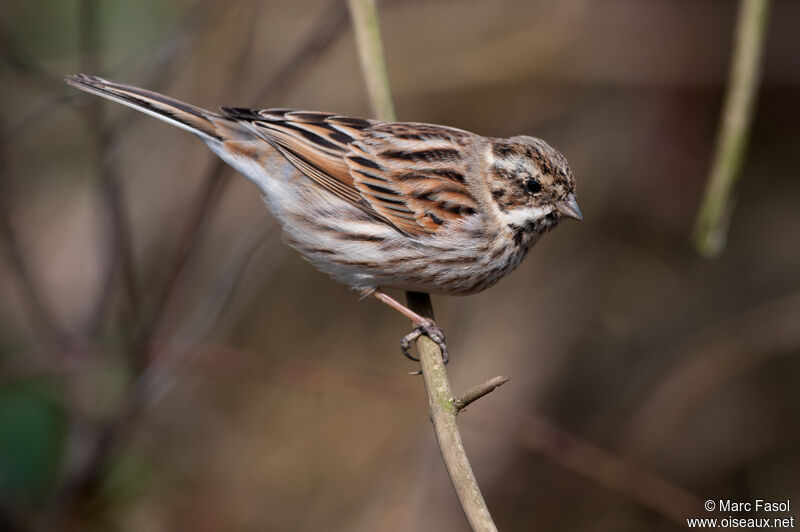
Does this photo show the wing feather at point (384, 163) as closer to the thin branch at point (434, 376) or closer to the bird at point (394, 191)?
the bird at point (394, 191)

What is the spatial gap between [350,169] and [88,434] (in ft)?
8.98

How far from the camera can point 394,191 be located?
509 centimetres

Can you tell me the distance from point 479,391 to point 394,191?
206 cm

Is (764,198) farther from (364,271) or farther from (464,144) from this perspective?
(364,271)

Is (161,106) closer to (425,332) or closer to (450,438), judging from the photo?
(425,332)

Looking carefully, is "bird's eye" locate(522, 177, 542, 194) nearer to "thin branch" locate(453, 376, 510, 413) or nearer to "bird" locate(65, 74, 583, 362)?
"bird" locate(65, 74, 583, 362)

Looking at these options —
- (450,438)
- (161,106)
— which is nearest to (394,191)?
(161,106)

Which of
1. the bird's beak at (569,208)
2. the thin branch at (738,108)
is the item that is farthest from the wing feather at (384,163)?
the thin branch at (738,108)

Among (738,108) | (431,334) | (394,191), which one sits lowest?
(431,334)

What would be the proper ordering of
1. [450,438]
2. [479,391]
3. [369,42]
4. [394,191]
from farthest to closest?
1. [394,191]
2. [369,42]
3. [450,438]
4. [479,391]

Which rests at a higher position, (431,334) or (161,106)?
(161,106)

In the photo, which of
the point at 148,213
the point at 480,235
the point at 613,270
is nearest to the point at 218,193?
the point at 480,235

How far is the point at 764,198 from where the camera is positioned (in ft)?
25.8

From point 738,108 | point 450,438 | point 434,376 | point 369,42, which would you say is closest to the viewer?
point 450,438
